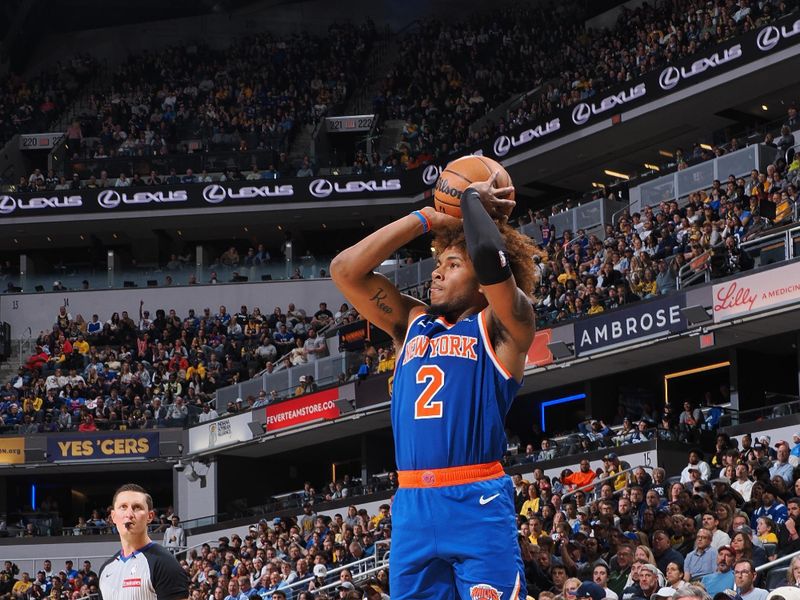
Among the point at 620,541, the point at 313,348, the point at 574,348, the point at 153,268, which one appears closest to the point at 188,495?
the point at 313,348

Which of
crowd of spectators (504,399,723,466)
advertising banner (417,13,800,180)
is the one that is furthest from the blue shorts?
advertising banner (417,13,800,180)

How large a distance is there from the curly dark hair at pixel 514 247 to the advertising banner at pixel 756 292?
16.4 m

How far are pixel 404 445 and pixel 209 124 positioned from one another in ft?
131

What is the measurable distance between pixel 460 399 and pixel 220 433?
28.1 metres

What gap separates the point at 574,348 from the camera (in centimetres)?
2486

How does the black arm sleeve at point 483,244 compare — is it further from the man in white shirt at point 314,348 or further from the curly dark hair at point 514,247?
the man in white shirt at point 314,348

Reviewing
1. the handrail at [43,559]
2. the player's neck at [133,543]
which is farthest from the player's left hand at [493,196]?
the handrail at [43,559]

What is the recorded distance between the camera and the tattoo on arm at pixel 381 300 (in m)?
5.66

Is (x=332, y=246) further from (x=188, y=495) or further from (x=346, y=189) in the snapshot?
(x=188, y=495)

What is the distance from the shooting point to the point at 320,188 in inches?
1566

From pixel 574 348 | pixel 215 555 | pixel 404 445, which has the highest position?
pixel 574 348

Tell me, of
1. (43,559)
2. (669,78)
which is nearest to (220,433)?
(43,559)

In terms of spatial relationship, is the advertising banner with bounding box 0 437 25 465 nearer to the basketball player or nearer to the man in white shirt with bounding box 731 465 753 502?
the man in white shirt with bounding box 731 465 753 502

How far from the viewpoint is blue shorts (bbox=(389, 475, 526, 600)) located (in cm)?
505
